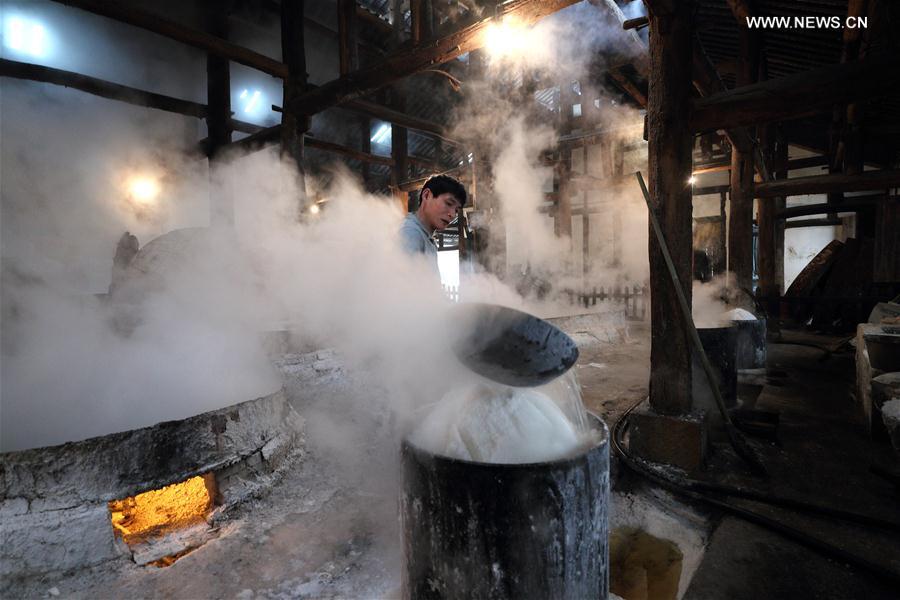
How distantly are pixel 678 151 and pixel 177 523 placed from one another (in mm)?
4800

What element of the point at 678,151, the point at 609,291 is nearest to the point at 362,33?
the point at 609,291

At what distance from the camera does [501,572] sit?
5.03ft

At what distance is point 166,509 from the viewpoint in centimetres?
315

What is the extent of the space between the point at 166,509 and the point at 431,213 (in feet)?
10.1

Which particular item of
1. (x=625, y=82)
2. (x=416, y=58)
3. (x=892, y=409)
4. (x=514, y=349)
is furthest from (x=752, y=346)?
(x=514, y=349)

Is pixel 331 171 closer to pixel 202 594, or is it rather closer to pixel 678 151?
pixel 678 151

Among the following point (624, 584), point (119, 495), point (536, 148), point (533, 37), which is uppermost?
point (533, 37)

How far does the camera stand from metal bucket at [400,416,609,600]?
4.93 feet

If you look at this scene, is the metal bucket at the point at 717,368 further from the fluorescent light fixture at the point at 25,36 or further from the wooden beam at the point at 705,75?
the fluorescent light fixture at the point at 25,36

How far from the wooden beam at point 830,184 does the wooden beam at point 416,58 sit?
706 cm

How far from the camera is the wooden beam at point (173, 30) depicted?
460cm

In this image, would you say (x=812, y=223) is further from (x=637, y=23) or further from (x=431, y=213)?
(x=431, y=213)

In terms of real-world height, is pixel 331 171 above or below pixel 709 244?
above

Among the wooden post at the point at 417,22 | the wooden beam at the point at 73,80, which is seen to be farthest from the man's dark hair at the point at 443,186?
the wooden beam at the point at 73,80
